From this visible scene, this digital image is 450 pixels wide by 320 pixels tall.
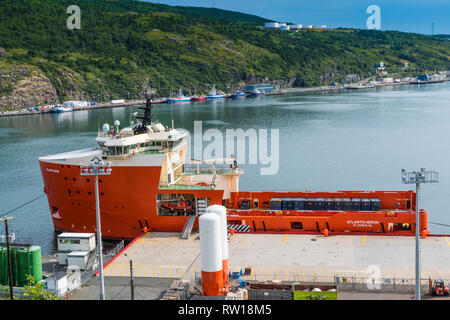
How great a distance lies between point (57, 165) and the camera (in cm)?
2789

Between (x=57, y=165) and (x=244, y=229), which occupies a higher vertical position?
(x=57, y=165)

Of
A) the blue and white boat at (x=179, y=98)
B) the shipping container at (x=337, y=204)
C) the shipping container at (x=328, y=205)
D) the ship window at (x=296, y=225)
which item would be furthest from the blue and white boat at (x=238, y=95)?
the ship window at (x=296, y=225)

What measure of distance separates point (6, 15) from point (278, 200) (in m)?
195

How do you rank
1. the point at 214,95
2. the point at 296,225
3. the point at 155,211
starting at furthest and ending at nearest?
the point at 214,95
the point at 155,211
the point at 296,225

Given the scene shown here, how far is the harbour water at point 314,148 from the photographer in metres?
41.8

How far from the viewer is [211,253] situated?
16922 mm

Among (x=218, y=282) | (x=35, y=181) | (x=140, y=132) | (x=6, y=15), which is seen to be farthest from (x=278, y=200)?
(x=6, y=15)

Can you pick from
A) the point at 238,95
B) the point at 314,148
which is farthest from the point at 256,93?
the point at 314,148

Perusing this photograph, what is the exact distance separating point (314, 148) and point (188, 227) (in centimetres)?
4245

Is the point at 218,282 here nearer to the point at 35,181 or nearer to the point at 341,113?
the point at 35,181

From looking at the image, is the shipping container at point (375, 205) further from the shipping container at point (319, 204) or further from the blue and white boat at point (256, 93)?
the blue and white boat at point (256, 93)

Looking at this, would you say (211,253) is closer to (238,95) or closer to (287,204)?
(287,204)

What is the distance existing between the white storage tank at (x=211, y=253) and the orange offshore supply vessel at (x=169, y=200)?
8.88 m

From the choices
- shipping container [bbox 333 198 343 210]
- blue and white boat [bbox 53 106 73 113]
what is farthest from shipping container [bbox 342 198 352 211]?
blue and white boat [bbox 53 106 73 113]
